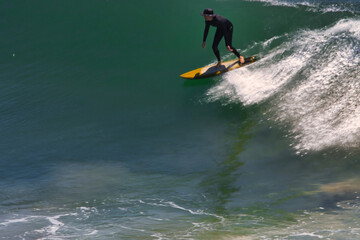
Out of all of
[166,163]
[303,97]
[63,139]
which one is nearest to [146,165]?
[166,163]

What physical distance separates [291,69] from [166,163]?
391cm

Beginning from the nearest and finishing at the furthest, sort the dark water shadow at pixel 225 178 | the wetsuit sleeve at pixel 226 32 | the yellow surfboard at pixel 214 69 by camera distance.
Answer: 1. the dark water shadow at pixel 225 178
2. the wetsuit sleeve at pixel 226 32
3. the yellow surfboard at pixel 214 69

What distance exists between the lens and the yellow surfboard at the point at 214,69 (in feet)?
38.4

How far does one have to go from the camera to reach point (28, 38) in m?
15.0

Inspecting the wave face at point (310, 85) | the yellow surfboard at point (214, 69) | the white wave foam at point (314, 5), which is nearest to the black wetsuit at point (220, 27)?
the yellow surfboard at point (214, 69)

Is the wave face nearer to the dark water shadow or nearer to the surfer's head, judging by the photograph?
the dark water shadow

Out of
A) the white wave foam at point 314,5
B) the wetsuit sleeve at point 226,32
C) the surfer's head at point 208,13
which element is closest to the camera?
the surfer's head at point 208,13

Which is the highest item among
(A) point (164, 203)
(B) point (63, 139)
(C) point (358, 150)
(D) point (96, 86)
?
(D) point (96, 86)

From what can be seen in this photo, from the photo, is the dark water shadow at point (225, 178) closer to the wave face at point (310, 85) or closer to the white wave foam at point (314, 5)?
the wave face at point (310, 85)

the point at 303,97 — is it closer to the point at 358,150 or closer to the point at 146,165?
the point at 358,150

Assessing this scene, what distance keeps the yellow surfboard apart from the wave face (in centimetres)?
16

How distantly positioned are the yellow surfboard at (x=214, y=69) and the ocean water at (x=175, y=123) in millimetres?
165

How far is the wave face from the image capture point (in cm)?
919

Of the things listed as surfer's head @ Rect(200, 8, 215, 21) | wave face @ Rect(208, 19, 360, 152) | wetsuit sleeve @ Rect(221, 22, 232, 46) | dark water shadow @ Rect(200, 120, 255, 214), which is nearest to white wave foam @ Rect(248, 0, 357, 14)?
wave face @ Rect(208, 19, 360, 152)
